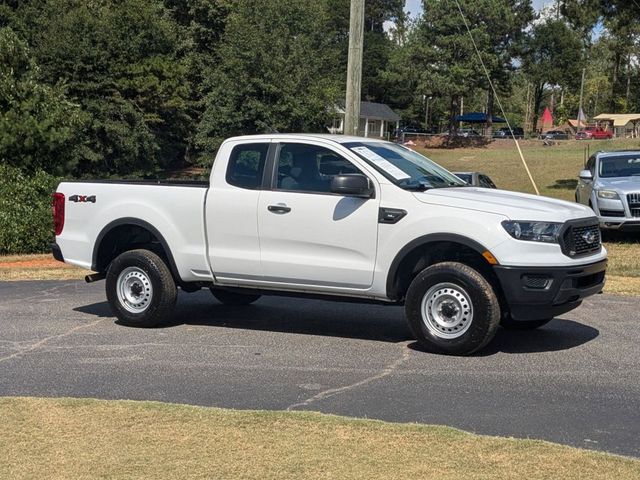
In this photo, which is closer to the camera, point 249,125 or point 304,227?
point 304,227

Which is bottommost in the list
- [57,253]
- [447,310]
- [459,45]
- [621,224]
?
[447,310]

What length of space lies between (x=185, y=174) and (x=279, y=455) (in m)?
44.9

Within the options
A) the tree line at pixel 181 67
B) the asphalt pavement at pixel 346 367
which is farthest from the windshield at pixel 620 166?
the tree line at pixel 181 67

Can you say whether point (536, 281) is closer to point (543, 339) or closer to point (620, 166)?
point (543, 339)

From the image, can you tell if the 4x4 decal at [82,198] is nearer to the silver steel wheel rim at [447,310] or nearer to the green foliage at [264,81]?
the silver steel wheel rim at [447,310]

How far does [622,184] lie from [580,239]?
350 inches

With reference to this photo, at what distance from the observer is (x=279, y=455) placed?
4969 mm

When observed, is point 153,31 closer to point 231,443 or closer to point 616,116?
point 231,443

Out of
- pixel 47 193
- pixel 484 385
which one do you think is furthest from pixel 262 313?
pixel 47 193

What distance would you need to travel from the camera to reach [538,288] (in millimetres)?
7262

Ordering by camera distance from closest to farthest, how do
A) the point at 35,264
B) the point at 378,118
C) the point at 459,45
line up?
1. the point at 35,264
2. the point at 459,45
3. the point at 378,118

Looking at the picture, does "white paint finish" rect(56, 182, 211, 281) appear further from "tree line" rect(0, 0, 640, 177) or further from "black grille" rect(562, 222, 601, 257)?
"tree line" rect(0, 0, 640, 177)

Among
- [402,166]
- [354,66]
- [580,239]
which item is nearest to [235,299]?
[402,166]

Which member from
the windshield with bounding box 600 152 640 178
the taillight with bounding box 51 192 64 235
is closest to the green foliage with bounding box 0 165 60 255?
the taillight with bounding box 51 192 64 235
